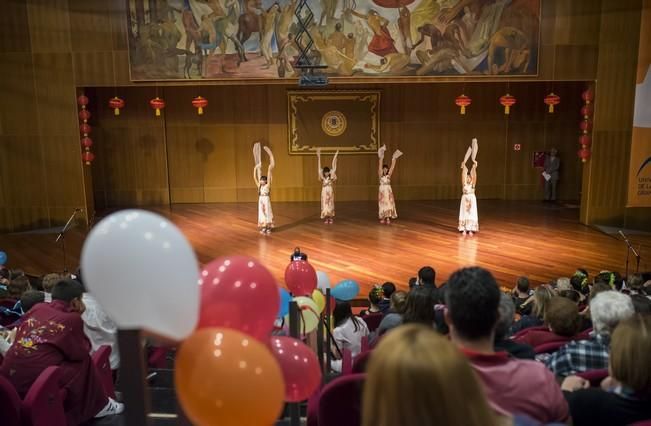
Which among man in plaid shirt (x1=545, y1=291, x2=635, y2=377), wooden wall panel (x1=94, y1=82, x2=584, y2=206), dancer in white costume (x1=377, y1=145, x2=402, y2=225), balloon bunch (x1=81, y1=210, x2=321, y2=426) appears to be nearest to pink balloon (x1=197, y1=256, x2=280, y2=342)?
balloon bunch (x1=81, y1=210, x2=321, y2=426)

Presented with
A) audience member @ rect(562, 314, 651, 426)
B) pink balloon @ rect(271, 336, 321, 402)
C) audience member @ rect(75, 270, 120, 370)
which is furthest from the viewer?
audience member @ rect(75, 270, 120, 370)

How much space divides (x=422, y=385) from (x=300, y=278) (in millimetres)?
2523

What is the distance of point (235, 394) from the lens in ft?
5.01

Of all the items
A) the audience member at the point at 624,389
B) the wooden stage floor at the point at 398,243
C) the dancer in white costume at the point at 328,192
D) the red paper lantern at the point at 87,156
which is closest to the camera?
the audience member at the point at 624,389

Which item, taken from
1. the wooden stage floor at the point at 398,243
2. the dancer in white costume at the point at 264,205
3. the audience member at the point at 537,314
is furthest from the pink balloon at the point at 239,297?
the dancer in white costume at the point at 264,205

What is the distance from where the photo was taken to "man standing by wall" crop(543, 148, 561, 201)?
14.1 m

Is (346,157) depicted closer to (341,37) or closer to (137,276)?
(341,37)

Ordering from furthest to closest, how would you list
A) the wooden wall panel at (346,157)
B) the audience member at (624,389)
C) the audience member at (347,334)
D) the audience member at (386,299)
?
the wooden wall panel at (346,157), the audience member at (386,299), the audience member at (347,334), the audience member at (624,389)

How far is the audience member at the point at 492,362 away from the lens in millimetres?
1750

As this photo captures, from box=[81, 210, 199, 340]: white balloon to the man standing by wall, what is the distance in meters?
13.9

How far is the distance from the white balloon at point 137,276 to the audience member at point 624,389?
1.39 m

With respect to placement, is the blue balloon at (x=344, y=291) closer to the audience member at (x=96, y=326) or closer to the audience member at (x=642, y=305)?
the audience member at (x=96, y=326)

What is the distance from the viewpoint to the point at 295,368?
211 centimetres

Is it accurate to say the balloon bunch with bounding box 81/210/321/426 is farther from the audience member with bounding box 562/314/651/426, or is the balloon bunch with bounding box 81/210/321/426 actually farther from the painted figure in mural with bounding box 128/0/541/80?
the painted figure in mural with bounding box 128/0/541/80
